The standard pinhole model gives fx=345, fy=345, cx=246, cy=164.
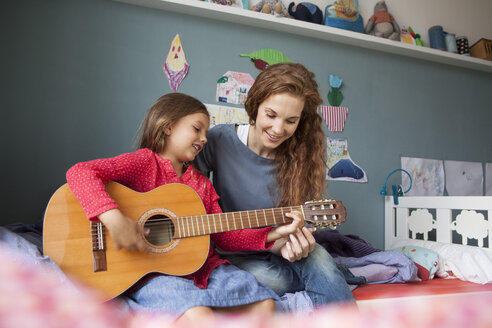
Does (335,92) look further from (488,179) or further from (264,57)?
(488,179)

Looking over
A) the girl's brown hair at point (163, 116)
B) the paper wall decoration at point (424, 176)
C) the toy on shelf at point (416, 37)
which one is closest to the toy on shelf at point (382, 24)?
the toy on shelf at point (416, 37)

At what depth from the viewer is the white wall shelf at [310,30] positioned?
5.47 ft

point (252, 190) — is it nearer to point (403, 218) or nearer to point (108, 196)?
Answer: point (108, 196)

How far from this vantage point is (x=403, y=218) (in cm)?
195

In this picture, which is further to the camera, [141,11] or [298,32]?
[298,32]

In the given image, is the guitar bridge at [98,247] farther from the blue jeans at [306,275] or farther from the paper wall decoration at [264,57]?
the paper wall decoration at [264,57]

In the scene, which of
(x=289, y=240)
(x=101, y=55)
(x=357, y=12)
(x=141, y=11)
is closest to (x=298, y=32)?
(x=357, y=12)

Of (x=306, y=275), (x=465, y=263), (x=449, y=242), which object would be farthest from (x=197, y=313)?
(x=449, y=242)

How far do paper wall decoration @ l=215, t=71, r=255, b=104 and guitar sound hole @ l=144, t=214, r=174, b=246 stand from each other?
99 cm

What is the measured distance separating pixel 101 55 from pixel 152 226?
101 cm

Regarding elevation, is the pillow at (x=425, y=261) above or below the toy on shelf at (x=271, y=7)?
below

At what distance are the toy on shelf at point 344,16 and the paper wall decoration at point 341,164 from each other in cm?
66

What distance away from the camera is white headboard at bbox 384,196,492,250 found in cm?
151

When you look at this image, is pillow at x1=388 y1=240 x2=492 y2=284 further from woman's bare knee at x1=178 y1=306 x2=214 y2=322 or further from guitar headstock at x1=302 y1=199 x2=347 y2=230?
woman's bare knee at x1=178 y1=306 x2=214 y2=322
